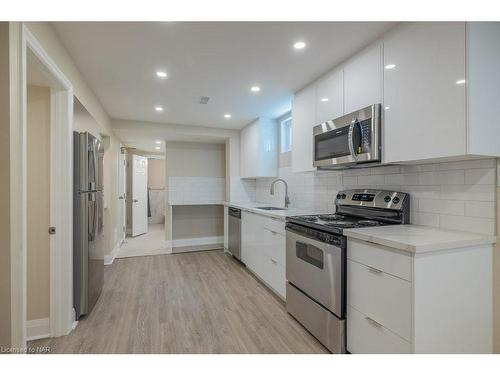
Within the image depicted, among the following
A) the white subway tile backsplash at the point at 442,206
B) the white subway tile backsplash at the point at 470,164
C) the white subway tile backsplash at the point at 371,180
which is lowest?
the white subway tile backsplash at the point at 442,206

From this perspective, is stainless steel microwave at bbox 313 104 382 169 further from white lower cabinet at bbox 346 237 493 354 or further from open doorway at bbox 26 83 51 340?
open doorway at bbox 26 83 51 340

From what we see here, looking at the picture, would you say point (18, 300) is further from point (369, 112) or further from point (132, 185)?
point (132, 185)

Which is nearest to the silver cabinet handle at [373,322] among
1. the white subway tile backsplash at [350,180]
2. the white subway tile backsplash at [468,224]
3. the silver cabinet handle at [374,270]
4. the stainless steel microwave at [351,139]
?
the silver cabinet handle at [374,270]

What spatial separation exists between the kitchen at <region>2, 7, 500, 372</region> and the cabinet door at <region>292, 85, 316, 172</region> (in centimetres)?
2

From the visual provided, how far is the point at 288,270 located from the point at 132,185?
502cm

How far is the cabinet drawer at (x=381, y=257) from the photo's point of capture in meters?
1.32

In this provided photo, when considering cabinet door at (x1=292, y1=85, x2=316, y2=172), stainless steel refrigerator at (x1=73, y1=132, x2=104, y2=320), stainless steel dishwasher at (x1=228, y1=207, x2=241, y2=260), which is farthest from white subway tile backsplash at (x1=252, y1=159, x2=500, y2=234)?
stainless steel refrigerator at (x1=73, y1=132, x2=104, y2=320)

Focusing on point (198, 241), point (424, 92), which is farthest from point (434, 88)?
point (198, 241)

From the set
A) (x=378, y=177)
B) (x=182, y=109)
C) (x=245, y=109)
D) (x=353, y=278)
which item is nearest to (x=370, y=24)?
(x=378, y=177)

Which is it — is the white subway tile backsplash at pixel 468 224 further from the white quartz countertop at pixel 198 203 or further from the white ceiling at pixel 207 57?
the white quartz countertop at pixel 198 203

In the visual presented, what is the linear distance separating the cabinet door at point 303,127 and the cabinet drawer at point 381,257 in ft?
3.79

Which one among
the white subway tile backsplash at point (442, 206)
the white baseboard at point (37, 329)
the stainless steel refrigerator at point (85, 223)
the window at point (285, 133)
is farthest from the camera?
the window at point (285, 133)

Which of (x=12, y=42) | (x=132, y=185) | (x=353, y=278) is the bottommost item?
(x=353, y=278)

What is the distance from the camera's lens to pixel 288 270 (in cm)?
238
